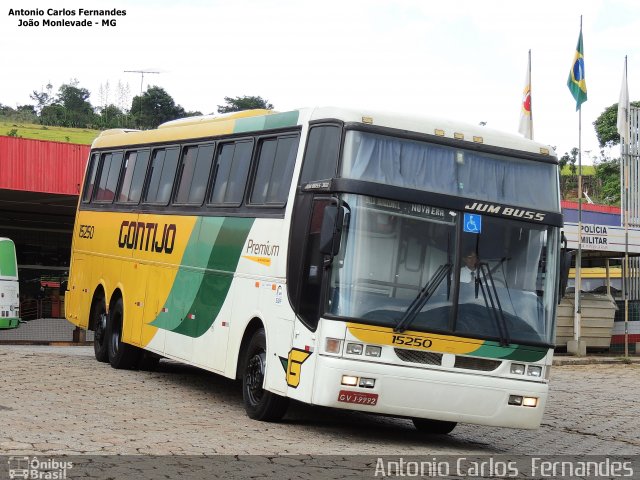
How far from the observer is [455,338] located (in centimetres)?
1177

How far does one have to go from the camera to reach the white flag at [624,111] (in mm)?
29938

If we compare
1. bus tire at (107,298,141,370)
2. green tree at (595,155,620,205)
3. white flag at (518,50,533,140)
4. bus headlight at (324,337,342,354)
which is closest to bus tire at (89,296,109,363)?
bus tire at (107,298,141,370)

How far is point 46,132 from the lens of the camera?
316ft

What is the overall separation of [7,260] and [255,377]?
24426mm

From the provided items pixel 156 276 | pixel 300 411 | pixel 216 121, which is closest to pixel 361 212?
pixel 300 411

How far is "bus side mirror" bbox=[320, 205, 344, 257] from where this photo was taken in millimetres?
11242

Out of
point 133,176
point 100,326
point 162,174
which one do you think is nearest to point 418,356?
point 162,174

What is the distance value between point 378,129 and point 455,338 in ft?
7.41

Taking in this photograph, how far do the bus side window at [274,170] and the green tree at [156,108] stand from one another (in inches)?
3651

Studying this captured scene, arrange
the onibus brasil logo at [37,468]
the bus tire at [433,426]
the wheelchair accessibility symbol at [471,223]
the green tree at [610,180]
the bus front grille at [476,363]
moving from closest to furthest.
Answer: the onibus brasil logo at [37,468], the bus front grille at [476,363], the wheelchair accessibility symbol at [471,223], the bus tire at [433,426], the green tree at [610,180]

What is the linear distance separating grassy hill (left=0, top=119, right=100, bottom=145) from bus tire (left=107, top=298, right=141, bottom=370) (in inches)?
2760

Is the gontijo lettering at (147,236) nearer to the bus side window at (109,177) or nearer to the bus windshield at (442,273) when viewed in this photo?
the bus side window at (109,177)

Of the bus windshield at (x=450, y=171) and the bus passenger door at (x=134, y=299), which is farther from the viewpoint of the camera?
the bus passenger door at (x=134, y=299)

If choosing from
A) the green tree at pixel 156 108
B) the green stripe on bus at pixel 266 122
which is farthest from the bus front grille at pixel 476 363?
the green tree at pixel 156 108
